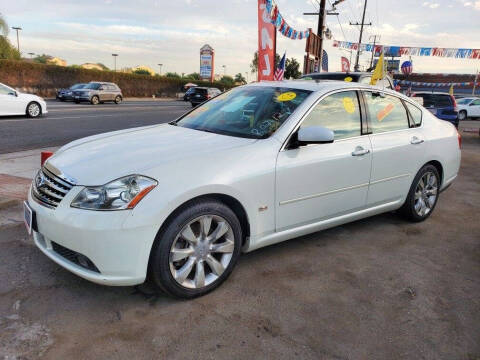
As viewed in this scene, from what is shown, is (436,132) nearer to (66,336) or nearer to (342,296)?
(342,296)

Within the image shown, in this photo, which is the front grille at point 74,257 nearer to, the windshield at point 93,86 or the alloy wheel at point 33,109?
the alloy wheel at point 33,109

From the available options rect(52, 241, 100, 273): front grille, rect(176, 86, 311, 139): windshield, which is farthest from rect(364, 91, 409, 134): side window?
rect(52, 241, 100, 273): front grille

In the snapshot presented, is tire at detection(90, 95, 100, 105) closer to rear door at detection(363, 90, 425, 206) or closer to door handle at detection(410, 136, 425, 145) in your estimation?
rear door at detection(363, 90, 425, 206)

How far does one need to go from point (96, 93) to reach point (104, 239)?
2516cm

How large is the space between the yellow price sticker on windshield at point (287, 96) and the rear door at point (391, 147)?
82 centimetres

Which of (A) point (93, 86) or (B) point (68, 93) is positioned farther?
(B) point (68, 93)

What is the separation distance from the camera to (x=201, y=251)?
290 cm

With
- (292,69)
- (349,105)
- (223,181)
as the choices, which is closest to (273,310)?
(223,181)

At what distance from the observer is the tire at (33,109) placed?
14.0m

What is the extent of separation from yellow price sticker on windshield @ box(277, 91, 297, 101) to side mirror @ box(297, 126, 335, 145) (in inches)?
22.2

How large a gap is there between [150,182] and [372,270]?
211 cm

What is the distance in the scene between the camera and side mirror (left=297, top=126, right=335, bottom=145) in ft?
10.5

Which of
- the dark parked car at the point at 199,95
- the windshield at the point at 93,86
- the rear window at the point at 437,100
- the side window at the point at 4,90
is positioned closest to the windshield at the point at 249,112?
the side window at the point at 4,90

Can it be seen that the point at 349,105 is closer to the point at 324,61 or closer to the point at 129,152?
the point at 129,152
